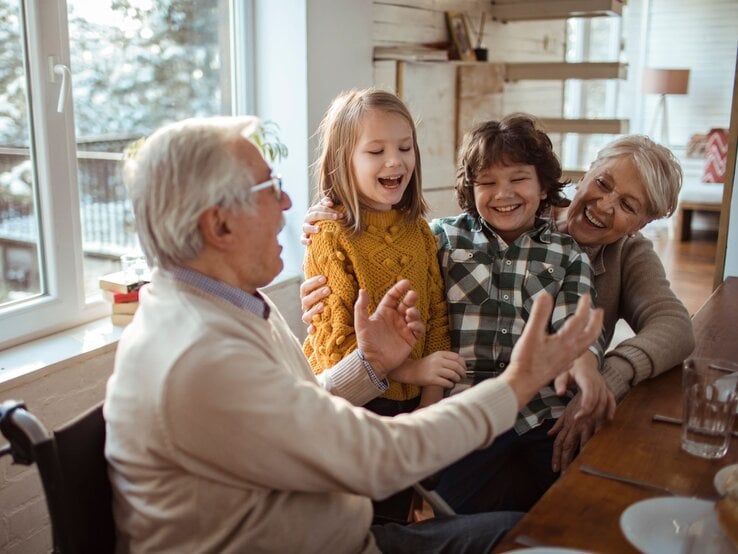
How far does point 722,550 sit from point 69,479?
936 mm

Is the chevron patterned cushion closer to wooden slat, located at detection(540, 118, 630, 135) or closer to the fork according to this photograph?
wooden slat, located at detection(540, 118, 630, 135)

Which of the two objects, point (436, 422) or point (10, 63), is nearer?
point (436, 422)

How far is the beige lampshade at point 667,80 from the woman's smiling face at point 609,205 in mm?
6742

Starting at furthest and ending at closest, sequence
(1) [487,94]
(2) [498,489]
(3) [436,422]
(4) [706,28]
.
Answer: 1. (4) [706,28]
2. (1) [487,94]
3. (2) [498,489]
4. (3) [436,422]

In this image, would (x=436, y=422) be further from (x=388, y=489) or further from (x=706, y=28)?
(x=706, y=28)

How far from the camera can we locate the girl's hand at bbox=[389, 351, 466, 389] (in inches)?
71.4

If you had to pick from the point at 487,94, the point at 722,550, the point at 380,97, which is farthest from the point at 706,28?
the point at 722,550

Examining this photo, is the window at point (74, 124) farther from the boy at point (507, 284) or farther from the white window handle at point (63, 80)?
the boy at point (507, 284)

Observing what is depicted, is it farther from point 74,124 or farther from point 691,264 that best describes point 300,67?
point 691,264

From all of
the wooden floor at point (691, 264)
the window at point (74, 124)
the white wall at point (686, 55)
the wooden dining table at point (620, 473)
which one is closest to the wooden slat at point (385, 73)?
the window at point (74, 124)

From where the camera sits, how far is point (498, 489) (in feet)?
6.29

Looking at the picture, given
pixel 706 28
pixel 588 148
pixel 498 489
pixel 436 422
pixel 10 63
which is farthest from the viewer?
pixel 706 28

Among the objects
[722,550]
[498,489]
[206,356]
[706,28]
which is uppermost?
[706,28]

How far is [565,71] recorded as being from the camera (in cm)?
407
